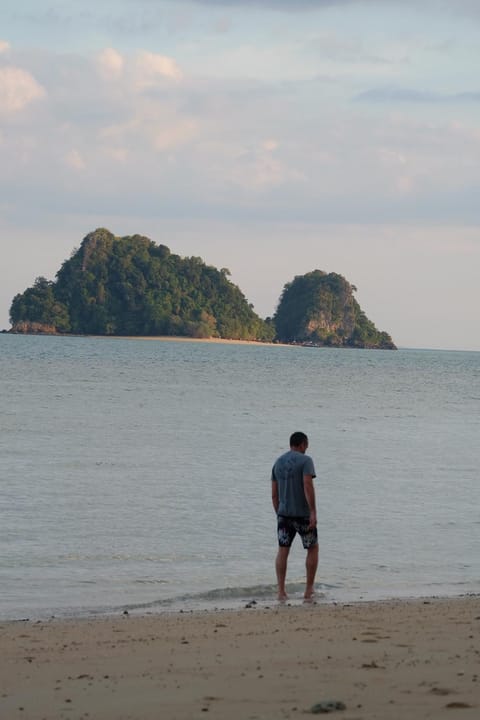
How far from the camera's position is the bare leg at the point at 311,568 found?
29.3ft

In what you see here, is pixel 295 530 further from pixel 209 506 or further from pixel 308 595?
pixel 209 506

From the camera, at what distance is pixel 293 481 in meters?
8.69

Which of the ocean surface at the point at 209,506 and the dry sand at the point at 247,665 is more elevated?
the dry sand at the point at 247,665

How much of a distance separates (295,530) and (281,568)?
0.37 metres

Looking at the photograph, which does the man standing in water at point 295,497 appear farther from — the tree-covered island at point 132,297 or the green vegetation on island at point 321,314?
the green vegetation on island at point 321,314

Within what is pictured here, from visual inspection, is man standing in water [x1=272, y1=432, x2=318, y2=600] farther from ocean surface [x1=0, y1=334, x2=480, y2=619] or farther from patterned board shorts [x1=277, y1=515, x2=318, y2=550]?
ocean surface [x1=0, y1=334, x2=480, y2=619]

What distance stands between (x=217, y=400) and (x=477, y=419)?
381 inches

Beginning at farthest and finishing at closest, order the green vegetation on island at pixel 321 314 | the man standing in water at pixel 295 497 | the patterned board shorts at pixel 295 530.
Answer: the green vegetation on island at pixel 321 314 < the patterned board shorts at pixel 295 530 < the man standing in water at pixel 295 497

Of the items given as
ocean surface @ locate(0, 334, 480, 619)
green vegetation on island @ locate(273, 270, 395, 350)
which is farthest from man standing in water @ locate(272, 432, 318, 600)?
green vegetation on island @ locate(273, 270, 395, 350)

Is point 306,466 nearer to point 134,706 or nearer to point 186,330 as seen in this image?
point 134,706

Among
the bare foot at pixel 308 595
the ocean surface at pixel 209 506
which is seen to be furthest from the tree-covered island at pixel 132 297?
the bare foot at pixel 308 595

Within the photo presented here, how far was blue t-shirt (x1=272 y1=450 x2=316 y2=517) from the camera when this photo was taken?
867 centimetres

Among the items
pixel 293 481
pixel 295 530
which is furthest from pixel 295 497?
pixel 295 530

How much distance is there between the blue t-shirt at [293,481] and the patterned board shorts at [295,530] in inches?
3.2
